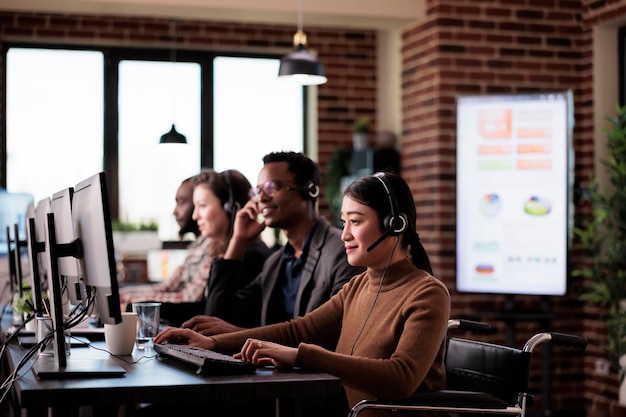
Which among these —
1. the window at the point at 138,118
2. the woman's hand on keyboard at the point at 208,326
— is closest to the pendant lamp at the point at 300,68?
the window at the point at 138,118

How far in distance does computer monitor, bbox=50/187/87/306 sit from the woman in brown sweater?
0.29m

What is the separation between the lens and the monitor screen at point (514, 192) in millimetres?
5234

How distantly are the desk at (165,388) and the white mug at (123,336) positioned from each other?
35 cm

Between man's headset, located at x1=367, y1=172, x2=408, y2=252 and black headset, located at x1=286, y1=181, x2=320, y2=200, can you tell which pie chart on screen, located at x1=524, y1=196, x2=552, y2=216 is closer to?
black headset, located at x1=286, y1=181, x2=320, y2=200

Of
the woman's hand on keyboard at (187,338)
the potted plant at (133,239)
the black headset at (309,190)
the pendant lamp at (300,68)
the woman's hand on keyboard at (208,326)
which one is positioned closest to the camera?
the woman's hand on keyboard at (187,338)

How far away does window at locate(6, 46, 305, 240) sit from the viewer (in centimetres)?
741

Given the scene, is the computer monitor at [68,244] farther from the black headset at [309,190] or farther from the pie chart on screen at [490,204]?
the pie chart on screen at [490,204]

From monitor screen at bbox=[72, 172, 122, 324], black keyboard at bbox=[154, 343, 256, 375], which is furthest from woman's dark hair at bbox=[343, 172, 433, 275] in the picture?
monitor screen at bbox=[72, 172, 122, 324]

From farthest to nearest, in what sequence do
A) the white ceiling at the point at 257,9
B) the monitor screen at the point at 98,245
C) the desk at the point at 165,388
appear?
1. the white ceiling at the point at 257,9
2. the monitor screen at the point at 98,245
3. the desk at the point at 165,388

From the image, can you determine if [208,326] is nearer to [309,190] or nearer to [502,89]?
[309,190]

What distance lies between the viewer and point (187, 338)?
2609mm

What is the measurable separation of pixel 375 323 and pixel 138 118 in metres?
5.49

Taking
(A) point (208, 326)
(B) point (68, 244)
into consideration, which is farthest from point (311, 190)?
(B) point (68, 244)

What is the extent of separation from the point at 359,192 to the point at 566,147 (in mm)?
2966
